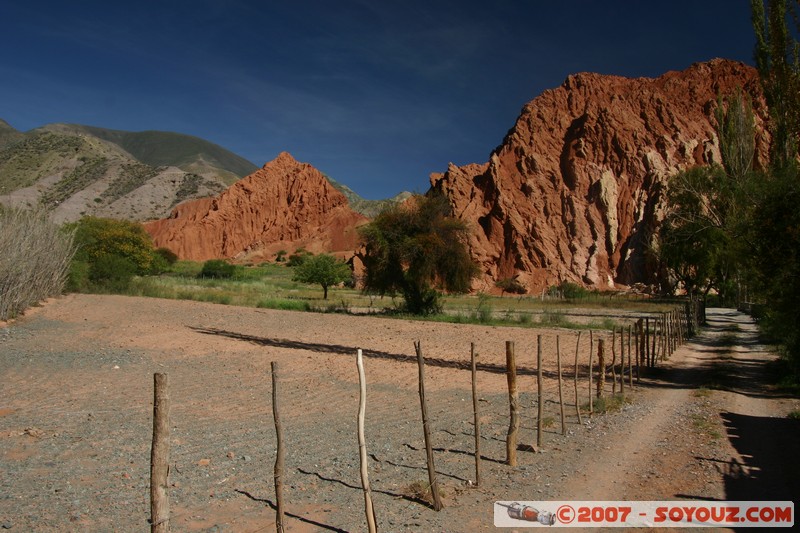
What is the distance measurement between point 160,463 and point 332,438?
4723 mm

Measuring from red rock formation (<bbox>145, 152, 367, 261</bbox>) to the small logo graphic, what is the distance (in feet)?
288

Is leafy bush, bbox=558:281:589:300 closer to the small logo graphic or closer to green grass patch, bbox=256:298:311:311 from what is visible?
green grass patch, bbox=256:298:311:311

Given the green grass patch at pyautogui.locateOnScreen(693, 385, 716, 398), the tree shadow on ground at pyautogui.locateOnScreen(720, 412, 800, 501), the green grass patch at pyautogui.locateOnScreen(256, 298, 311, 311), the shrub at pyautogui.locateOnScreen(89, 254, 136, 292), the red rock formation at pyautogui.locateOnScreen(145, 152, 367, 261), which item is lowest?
the green grass patch at pyautogui.locateOnScreen(693, 385, 716, 398)

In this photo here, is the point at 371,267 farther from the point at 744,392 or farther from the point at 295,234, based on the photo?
the point at 295,234

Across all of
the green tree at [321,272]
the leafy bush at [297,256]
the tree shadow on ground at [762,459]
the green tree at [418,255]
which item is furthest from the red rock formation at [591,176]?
the tree shadow on ground at [762,459]

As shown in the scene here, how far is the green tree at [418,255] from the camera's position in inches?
1167

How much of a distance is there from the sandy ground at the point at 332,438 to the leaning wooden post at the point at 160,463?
153 centimetres

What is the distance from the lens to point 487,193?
7150 cm

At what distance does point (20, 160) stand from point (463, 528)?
119 meters

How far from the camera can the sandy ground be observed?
597cm

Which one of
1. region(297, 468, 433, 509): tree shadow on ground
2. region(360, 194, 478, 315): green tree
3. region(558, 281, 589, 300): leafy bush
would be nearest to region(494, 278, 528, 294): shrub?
region(558, 281, 589, 300): leafy bush

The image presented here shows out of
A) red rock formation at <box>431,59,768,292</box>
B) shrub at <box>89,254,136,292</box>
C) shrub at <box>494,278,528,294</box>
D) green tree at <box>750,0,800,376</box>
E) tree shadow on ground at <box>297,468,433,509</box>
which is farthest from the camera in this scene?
red rock formation at <box>431,59,768,292</box>

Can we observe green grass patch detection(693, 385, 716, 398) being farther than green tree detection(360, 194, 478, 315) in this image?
No

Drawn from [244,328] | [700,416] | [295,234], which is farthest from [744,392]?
[295,234]
